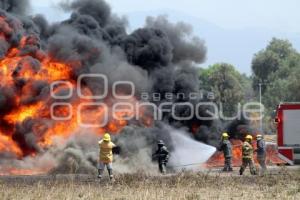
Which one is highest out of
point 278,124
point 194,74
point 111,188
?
point 194,74

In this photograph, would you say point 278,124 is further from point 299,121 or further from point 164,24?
point 164,24

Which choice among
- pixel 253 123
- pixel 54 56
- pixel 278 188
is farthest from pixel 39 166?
pixel 253 123

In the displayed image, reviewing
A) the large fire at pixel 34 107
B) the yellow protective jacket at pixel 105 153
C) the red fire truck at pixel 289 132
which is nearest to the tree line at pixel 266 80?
the large fire at pixel 34 107

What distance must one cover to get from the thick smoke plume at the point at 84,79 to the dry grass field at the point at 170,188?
7485 mm

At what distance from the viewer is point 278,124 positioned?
1099 inches

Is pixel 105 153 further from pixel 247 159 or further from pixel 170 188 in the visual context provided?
pixel 247 159

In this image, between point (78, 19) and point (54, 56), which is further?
point (78, 19)

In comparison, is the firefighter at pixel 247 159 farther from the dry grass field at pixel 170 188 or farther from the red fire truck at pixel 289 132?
the red fire truck at pixel 289 132

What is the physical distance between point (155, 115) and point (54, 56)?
615 cm

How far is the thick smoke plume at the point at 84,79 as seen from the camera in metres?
29.2

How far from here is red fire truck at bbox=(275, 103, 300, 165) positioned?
90.3ft

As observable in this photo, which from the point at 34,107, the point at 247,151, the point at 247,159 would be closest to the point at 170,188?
the point at 247,159

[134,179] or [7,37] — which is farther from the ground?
[7,37]

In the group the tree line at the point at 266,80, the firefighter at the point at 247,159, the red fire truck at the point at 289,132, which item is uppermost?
the tree line at the point at 266,80
